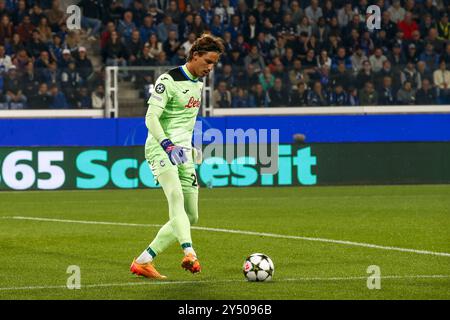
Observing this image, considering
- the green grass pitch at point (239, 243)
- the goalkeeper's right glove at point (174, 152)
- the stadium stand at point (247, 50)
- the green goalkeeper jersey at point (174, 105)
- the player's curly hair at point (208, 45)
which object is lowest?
the green grass pitch at point (239, 243)

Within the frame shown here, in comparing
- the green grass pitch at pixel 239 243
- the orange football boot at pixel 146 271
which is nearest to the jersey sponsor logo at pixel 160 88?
the orange football boot at pixel 146 271

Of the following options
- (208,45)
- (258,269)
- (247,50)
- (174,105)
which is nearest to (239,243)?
(174,105)

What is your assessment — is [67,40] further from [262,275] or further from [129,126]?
[262,275]

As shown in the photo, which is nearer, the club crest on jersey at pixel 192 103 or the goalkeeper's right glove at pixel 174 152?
the goalkeeper's right glove at pixel 174 152

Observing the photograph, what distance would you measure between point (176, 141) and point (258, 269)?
1.49 m

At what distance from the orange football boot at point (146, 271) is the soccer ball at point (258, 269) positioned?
0.88m

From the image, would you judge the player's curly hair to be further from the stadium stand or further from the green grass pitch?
the stadium stand

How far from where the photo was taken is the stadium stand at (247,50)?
26375 millimetres

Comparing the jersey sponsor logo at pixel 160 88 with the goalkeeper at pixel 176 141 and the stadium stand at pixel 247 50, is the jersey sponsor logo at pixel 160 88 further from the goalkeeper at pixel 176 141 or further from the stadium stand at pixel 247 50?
the stadium stand at pixel 247 50

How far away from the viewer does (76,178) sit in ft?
78.8

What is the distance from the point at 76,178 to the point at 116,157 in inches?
38.3

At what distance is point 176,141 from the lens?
10539 mm

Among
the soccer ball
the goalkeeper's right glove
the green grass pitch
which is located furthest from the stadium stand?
the soccer ball
